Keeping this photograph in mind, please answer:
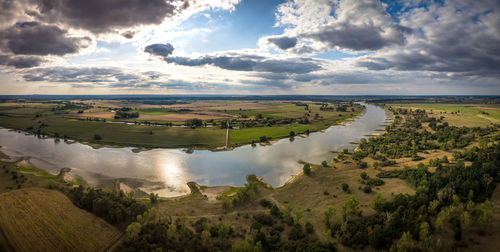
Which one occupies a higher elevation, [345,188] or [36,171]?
[345,188]

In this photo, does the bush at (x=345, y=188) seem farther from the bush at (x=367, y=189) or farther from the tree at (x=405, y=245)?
the tree at (x=405, y=245)

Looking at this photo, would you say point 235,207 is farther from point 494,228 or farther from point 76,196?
point 494,228

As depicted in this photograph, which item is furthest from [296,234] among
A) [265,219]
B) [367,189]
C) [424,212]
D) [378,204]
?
[367,189]

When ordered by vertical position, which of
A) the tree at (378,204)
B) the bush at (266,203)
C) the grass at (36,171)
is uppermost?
the tree at (378,204)

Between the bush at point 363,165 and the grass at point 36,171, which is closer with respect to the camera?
the grass at point 36,171

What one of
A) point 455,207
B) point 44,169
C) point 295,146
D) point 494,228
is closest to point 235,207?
point 455,207

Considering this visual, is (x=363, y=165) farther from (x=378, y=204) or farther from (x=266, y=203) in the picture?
(x=266, y=203)

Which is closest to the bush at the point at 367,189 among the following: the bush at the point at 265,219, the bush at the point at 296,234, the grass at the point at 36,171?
the bush at the point at 296,234
